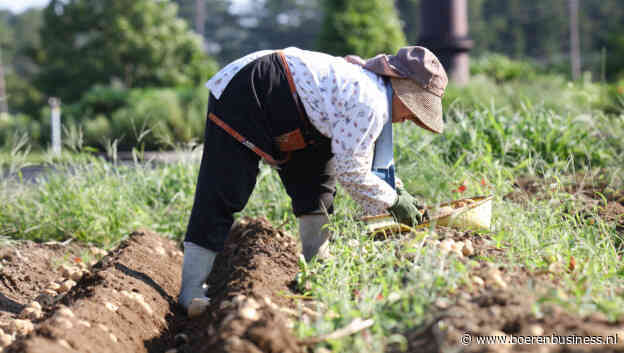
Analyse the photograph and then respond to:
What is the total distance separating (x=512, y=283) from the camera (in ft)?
6.07

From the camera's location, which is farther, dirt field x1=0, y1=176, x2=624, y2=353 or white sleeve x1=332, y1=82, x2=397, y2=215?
white sleeve x1=332, y1=82, x2=397, y2=215

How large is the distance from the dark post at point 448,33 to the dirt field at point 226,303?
541 cm

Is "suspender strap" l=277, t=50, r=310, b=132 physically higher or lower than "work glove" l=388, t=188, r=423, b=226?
higher

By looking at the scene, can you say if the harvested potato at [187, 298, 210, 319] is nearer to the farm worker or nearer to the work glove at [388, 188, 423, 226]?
the farm worker

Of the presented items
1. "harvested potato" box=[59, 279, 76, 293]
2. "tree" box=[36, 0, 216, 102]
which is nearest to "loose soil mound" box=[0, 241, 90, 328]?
"harvested potato" box=[59, 279, 76, 293]

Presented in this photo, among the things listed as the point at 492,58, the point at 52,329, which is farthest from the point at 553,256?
the point at 492,58

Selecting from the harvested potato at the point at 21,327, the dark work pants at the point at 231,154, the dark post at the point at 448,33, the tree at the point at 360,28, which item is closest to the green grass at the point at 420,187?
the dark work pants at the point at 231,154

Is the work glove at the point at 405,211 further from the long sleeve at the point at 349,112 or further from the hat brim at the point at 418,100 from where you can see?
the hat brim at the point at 418,100

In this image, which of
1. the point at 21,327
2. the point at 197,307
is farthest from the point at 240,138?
the point at 21,327

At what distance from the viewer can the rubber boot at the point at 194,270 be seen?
99.4 inches

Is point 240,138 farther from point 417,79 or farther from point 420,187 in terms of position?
point 420,187

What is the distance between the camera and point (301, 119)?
96.3 inches

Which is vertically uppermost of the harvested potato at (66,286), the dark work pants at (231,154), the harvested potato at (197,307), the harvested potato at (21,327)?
the dark work pants at (231,154)

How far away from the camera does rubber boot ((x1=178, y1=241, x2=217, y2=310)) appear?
2.53 metres
